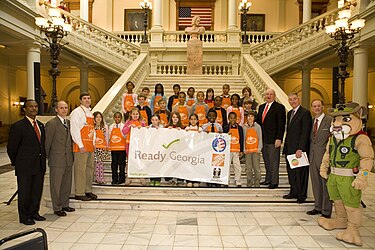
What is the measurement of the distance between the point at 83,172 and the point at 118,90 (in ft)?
15.0

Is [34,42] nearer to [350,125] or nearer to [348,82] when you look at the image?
[350,125]

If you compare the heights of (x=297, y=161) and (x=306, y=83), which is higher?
(x=306, y=83)

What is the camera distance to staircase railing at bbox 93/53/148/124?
9305 mm

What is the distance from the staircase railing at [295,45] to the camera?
14.8 metres

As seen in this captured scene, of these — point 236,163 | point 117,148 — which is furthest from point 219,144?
point 117,148

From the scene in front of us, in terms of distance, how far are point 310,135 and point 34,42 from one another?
11.4m

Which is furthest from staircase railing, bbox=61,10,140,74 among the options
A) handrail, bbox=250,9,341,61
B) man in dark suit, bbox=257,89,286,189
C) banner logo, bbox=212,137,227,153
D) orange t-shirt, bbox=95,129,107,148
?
man in dark suit, bbox=257,89,286,189

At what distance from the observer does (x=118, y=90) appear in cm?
1032

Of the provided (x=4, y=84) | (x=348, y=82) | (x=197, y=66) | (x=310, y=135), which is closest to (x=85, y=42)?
(x=197, y=66)

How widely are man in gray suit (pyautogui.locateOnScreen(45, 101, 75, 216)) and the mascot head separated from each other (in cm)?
446

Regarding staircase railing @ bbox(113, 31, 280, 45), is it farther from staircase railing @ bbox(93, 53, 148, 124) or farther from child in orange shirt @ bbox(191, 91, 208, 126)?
child in orange shirt @ bbox(191, 91, 208, 126)

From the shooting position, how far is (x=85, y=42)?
52.2 ft

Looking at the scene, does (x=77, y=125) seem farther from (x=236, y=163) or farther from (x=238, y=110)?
(x=238, y=110)

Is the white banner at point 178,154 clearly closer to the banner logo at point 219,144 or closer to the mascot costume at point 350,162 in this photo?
the banner logo at point 219,144
